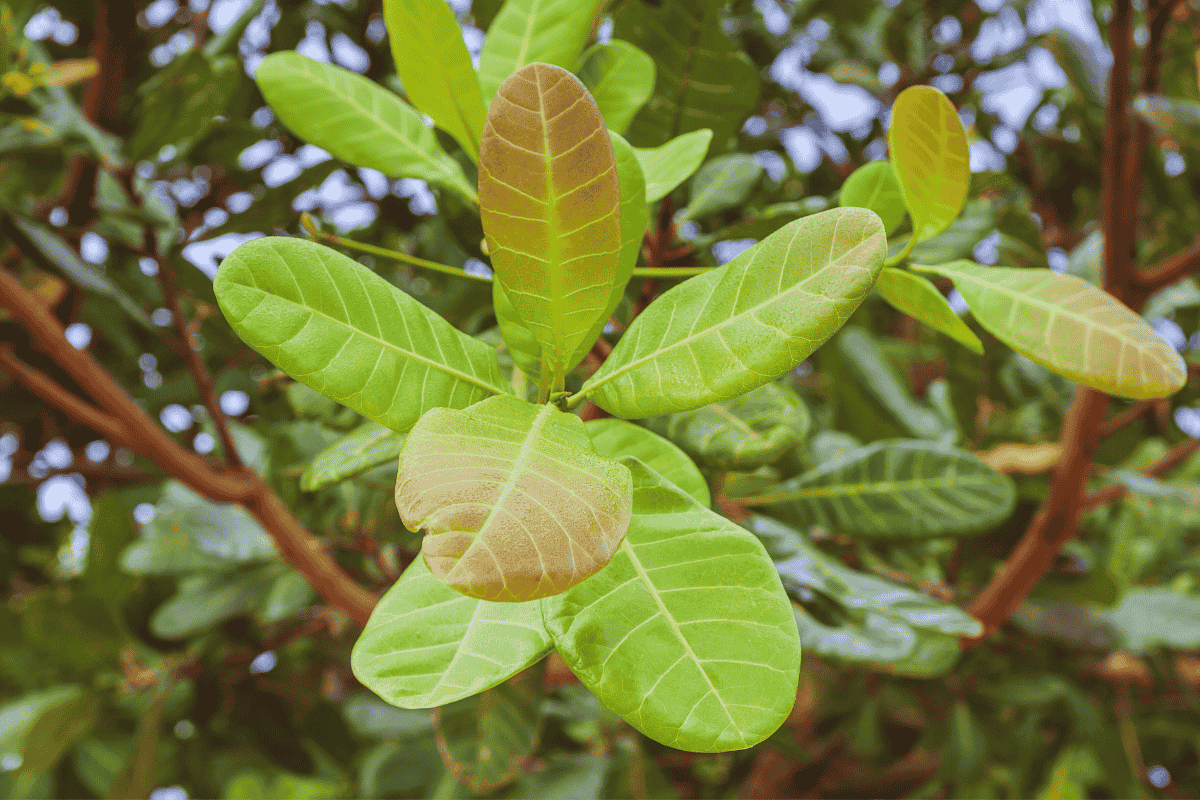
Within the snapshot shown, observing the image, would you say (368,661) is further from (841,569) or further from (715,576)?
(841,569)

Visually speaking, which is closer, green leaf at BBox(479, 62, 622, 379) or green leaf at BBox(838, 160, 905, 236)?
green leaf at BBox(479, 62, 622, 379)

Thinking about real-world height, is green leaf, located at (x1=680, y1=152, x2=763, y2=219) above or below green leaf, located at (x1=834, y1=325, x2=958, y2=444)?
above

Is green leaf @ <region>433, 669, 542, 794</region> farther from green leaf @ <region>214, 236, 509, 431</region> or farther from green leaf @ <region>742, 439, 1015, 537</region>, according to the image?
green leaf @ <region>214, 236, 509, 431</region>

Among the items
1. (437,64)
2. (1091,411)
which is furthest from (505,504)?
(1091,411)

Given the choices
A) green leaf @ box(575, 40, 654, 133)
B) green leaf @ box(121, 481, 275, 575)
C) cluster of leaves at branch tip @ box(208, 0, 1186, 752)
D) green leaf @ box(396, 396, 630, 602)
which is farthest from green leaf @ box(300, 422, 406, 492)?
green leaf @ box(121, 481, 275, 575)

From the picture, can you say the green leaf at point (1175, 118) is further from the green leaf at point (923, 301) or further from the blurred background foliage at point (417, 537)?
the green leaf at point (923, 301)

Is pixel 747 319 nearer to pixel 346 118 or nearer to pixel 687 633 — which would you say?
pixel 687 633
